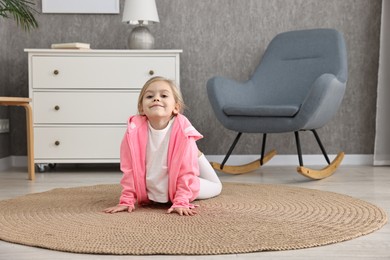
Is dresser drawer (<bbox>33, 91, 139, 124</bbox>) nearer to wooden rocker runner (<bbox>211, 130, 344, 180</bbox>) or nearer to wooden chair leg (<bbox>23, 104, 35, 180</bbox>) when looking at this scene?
wooden chair leg (<bbox>23, 104, 35, 180</bbox>)

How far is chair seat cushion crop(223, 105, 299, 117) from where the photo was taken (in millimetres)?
3312

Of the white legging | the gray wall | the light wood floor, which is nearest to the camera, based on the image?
the light wood floor

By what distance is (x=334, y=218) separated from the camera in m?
2.05

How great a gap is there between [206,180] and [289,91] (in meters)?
1.56

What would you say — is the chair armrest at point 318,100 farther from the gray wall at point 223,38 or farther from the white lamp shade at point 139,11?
the white lamp shade at point 139,11

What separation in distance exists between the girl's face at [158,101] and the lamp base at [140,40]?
162 centimetres

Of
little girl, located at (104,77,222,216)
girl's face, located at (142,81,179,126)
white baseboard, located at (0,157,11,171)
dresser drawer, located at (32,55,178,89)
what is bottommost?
white baseboard, located at (0,157,11,171)

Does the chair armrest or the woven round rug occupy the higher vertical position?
the chair armrest

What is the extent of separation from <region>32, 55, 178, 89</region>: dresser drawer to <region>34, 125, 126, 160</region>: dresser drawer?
0.28 m

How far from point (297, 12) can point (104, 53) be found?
144 cm

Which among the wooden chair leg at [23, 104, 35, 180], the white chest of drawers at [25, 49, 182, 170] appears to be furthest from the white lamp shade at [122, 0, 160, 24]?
the wooden chair leg at [23, 104, 35, 180]

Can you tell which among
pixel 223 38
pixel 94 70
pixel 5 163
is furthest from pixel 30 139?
pixel 223 38

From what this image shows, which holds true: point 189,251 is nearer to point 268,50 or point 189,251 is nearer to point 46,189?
point 46,189

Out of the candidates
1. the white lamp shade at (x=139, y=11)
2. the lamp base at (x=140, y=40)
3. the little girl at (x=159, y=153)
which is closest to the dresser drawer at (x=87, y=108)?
the lamp base at (x=140, y=40)
